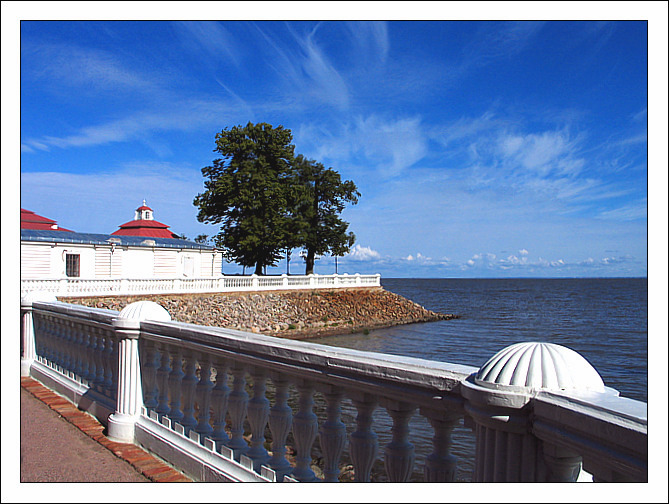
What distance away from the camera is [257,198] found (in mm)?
38406

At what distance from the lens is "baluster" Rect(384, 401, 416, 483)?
8.49 ft

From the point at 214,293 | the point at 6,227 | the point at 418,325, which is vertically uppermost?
the point at 6,227

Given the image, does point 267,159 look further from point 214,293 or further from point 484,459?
point 484,459

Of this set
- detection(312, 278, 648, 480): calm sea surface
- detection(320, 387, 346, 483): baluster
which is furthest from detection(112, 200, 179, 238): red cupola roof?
detection(320, 387, 346, 483): baluster

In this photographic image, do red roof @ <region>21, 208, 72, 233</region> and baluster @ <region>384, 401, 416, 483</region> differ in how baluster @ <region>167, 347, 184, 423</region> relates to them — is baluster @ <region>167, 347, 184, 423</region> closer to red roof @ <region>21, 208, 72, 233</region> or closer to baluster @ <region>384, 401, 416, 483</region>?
baluster @ <region>384, 401, 416, 483</region>

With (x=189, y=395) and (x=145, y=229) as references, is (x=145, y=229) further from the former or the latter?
(x=189, y=395)

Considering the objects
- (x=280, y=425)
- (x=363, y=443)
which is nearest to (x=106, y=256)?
(x=280, y=425)

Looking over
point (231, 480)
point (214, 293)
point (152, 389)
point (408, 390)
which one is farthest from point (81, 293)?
point (408, 390)

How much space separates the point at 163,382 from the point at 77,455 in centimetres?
95

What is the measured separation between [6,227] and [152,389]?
6.54ft

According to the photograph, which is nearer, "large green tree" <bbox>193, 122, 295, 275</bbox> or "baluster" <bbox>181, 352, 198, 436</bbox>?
"baluster" <bbox>181, 352, 198, 436</bbox>

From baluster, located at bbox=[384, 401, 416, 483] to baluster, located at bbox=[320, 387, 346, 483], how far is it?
16.1 inches

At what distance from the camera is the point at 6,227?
4750 millimetres

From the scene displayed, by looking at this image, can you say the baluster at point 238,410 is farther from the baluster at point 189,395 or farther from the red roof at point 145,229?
the red roof at point 145,229
